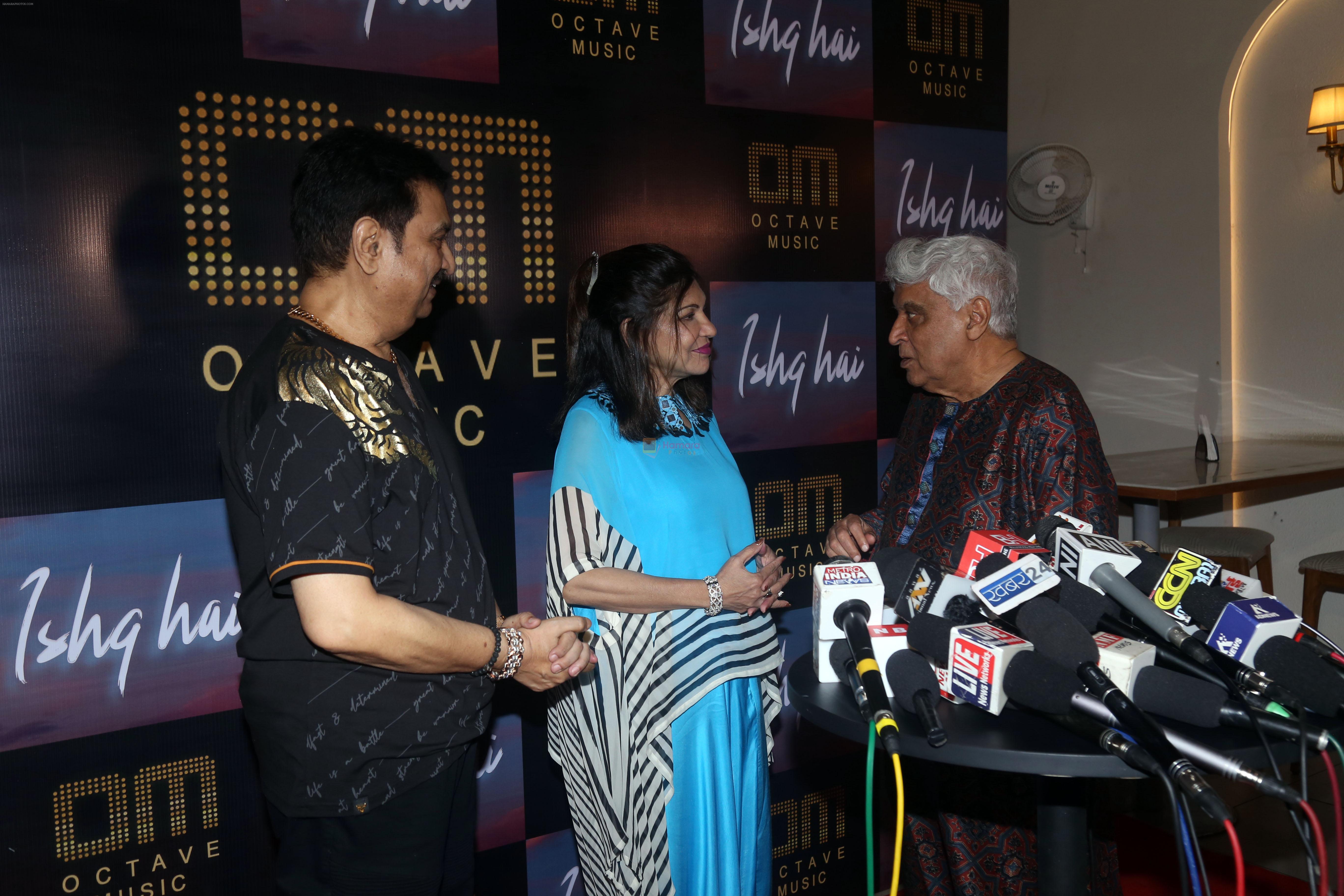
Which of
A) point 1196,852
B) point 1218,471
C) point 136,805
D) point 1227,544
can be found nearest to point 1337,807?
point 1196,852

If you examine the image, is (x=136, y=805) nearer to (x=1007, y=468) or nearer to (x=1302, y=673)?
(x=1007, y=468)

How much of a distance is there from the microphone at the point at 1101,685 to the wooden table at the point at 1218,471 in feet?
6.80

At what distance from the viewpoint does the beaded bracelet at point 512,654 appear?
1.47 metres

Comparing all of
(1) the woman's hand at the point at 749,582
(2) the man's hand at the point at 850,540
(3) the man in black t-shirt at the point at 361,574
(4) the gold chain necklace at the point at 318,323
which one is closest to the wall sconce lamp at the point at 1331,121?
(2) the man's hand at the point at 850,540

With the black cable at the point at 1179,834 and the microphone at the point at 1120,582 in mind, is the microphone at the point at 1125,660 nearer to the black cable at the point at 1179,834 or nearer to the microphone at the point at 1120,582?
the microphone at the point at 1120,582

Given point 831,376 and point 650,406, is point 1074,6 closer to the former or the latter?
point 831,376

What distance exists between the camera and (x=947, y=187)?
304 cm

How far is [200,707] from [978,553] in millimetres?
1581

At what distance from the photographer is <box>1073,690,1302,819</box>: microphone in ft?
2.71

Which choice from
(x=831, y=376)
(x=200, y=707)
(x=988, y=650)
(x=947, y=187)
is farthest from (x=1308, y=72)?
(x=200, y=707)

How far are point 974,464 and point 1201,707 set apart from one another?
3.12 feet

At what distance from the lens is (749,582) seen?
185cm

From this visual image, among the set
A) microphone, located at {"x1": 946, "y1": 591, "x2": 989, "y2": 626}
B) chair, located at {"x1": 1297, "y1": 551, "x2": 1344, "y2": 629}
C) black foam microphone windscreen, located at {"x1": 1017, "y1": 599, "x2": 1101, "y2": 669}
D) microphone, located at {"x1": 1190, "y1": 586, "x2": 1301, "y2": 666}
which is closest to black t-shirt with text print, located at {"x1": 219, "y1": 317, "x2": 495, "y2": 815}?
microphone, located at {"x1": 946, "y1": 591, "x2": 989, "y2": 626}

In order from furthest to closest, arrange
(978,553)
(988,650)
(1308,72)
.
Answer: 1. (1308,72)
2. (978,553)
3. (988,650)
